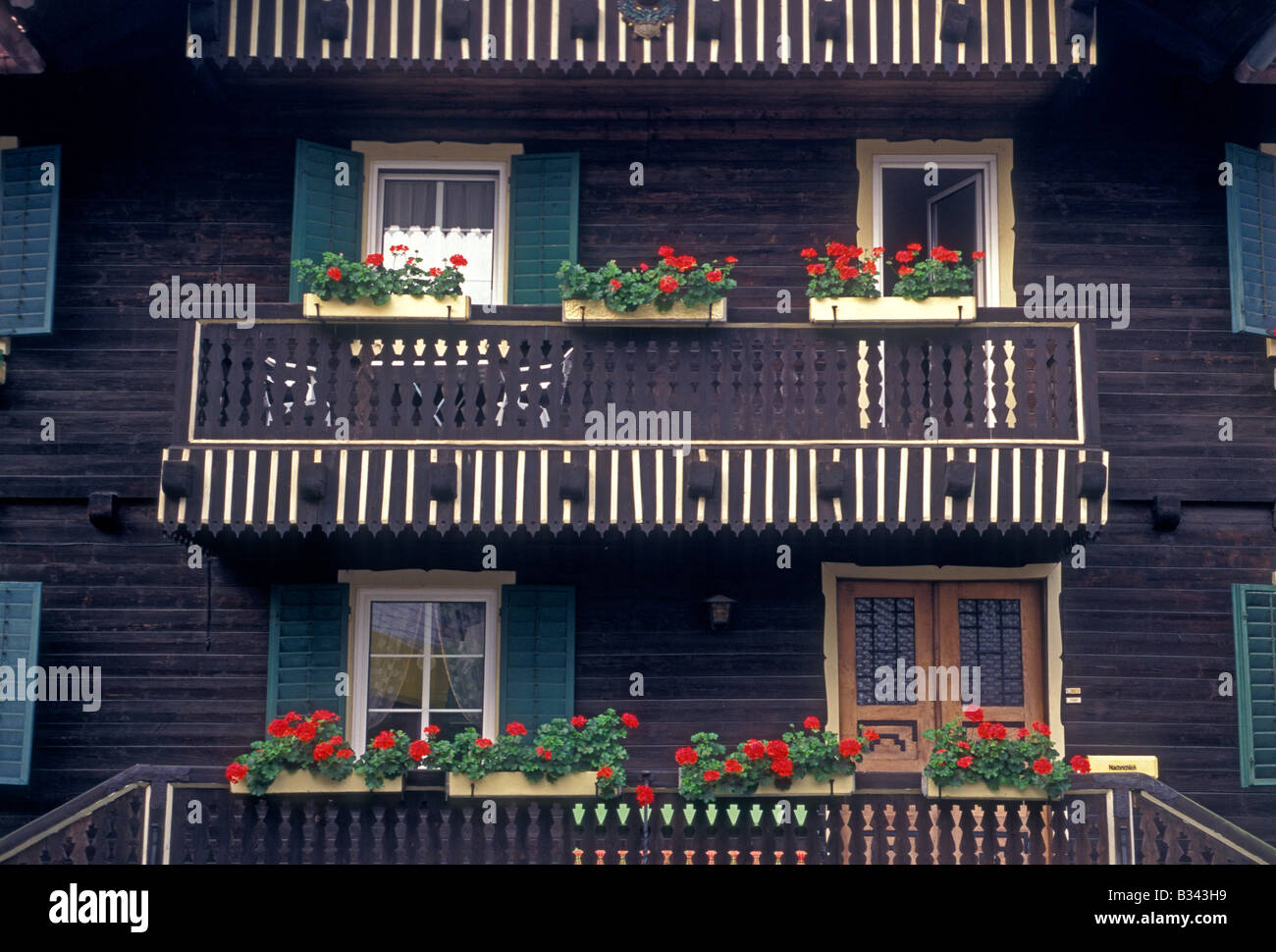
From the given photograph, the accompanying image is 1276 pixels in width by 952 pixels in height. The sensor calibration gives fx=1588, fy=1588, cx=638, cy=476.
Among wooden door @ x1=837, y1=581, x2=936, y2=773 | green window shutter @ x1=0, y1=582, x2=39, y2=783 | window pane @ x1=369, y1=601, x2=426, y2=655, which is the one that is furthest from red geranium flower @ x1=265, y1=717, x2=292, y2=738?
wooden door @ x1=837, y1=581, x2=936, y2=773

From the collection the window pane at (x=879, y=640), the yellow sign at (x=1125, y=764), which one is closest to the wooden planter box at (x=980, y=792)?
the yellow sign at (x=1125, y=764)

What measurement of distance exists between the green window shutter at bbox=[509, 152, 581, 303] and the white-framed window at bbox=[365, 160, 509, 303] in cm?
24

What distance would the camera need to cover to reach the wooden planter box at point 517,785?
12.1 m

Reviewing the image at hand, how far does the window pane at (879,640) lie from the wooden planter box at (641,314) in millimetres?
3050

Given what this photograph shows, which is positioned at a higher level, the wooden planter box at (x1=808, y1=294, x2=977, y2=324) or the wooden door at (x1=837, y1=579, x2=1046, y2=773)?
the wooden planter box at (x1=808, y1=294, x2=977, y2=324)

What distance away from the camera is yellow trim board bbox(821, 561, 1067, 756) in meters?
13.5

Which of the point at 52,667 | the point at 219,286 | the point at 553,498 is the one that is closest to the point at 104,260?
the point at 219,286

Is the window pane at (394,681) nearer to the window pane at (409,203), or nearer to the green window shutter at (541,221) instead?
the green window shutter at (541,221)

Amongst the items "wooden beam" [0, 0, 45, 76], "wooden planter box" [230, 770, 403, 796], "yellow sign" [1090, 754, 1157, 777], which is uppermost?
"wooden beam" [0, 0, 45, 76]

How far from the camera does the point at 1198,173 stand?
14141 millimetres

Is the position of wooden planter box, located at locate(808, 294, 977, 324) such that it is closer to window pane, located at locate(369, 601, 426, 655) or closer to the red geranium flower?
window pane, located at locate(369, 601, 426, 655)

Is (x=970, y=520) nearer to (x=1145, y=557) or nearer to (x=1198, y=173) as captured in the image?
(x=1145, y=557)

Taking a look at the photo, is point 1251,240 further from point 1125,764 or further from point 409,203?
point 409,203

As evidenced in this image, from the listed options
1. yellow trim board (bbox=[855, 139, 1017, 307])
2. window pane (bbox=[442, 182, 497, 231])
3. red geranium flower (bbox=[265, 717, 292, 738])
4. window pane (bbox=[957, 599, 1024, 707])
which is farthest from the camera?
window pane (bbox=[442, 182, 497, 231])
